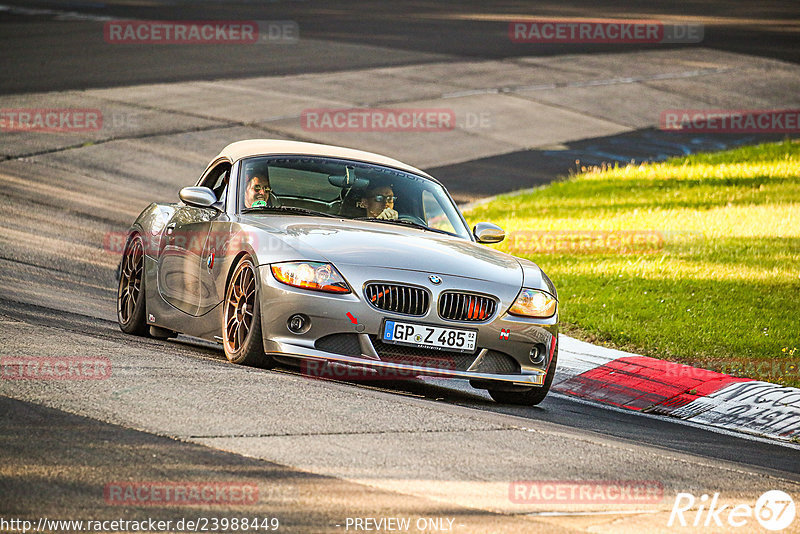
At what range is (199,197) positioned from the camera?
8633 mm

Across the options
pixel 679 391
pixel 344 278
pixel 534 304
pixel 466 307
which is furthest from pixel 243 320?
pixel 679 391

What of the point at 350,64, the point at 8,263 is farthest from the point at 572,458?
the point at 350,64

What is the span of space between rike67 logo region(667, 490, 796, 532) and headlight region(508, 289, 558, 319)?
2.42 m

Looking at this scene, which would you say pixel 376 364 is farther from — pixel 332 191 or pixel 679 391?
pixel 679 391

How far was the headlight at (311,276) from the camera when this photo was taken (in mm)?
7547

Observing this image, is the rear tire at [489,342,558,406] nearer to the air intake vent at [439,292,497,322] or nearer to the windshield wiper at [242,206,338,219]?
the air intake vent at [439,292,497,322]

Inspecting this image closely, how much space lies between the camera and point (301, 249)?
7.66 meters

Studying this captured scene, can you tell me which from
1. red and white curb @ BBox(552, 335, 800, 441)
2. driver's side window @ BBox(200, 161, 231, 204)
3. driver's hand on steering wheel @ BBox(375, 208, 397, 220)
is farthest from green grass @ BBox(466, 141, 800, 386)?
driver's side window @ BBox(200, 161, 231, 204)

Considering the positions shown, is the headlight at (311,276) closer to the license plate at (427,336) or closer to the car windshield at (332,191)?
the license plate at (427,336)

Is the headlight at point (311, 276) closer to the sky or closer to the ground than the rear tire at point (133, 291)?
closer to the sky

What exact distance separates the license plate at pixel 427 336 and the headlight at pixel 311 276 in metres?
0.38

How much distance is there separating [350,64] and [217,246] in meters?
→ 22.9

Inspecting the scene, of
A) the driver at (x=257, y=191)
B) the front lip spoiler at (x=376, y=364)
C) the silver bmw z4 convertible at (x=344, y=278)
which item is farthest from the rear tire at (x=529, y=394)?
the driver at (x=257, y=191)

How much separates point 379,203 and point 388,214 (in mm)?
107
